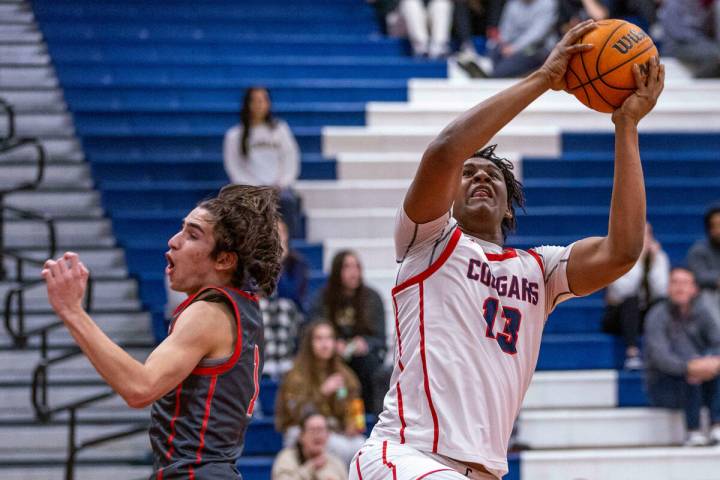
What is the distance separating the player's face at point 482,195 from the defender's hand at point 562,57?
0.45 meters

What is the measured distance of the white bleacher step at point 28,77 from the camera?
11.1m

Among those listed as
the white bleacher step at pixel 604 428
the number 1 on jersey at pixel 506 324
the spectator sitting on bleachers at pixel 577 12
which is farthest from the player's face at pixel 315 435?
the spectator sitting on bleachers at pixel 577 12

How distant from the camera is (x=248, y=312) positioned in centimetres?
344

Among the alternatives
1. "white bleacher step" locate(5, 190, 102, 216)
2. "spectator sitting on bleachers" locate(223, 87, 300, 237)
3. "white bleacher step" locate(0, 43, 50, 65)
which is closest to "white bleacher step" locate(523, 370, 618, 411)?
"spectator sitting on bleachers" locate(223, 87, 300, 237)

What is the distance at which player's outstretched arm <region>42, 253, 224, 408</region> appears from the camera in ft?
9.43

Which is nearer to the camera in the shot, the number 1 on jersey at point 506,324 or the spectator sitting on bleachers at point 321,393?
the number 1 on jersey at point 506,324

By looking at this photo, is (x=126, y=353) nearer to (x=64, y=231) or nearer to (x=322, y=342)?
(x=322, y=342)

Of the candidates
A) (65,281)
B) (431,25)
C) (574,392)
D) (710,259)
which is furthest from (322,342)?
(431,25)

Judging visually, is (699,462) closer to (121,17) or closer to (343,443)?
(343,443)

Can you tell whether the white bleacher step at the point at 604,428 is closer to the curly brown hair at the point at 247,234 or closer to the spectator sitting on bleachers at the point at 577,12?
the spectator sitting on bleachers at the point at 577,12

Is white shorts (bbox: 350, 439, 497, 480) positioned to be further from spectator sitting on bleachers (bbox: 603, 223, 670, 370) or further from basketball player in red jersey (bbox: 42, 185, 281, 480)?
spectator sitting on bleachers (bbox: 603, 223, 670, 370)

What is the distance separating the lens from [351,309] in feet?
26.8

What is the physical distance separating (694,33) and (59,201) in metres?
6.12

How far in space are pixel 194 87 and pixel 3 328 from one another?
11.0 feet
